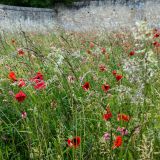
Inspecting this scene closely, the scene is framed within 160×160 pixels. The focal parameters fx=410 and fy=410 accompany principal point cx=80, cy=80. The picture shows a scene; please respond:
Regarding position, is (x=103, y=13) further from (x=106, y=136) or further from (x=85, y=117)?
(x=106, y=136)

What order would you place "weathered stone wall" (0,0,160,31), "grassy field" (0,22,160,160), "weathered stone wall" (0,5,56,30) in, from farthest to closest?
"weathered stone wall" (0,0,160,31)
"weathered stone wall" (0,5,56,30)
"grassy field" (0,22,160,160)

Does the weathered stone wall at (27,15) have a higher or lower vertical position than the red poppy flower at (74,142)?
lower

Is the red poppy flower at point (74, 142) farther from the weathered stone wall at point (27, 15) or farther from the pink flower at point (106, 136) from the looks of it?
the weathered stone wall at point (27, 15)

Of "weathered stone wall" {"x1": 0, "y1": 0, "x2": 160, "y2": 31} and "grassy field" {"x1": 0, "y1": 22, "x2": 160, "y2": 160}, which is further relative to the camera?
"weathered stone wall" {"x1": 0, "y1": 0, "x2": 160, "y2": 31}

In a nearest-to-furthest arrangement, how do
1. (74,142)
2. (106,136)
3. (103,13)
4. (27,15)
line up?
(74,142)
(106,136)
(27,15)
(103,13)

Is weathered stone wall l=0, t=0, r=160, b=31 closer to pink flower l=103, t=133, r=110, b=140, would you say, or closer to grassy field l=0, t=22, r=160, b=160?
grassy field l=0, t=22, r=160, b=160

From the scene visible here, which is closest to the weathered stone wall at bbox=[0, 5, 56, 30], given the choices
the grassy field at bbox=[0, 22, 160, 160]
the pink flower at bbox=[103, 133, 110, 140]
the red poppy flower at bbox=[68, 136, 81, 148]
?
the grassy field at bbox=[0, 22, 160, 160]

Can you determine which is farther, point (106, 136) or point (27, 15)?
point (27, 15)

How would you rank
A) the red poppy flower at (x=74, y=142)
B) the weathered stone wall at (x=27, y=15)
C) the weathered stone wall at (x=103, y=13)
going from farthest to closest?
the weathered stone wall at (x=103, y=13), the weathered stone wall at (x=27, y=15), the red poppy flower at (x=74, y=142)

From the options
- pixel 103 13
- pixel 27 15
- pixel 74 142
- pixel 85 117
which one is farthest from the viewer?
pixel 103 13

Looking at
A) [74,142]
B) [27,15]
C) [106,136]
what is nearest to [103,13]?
[27,15]

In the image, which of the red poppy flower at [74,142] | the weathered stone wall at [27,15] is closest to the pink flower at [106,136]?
the red poppy flower at [74,142]

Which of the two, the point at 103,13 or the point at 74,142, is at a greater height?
the point at 74,142

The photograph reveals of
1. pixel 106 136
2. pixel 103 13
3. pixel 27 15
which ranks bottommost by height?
pixel 103 13
